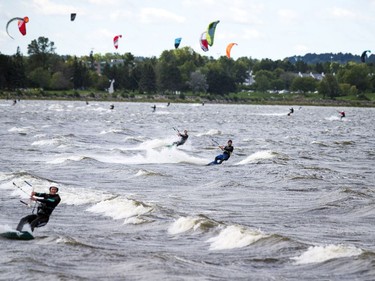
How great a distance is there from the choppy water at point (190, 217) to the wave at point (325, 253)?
0.07ft

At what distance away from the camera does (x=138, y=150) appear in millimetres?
48375

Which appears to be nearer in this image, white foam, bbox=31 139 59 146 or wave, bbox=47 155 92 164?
wave, bbox=47 155 92 164

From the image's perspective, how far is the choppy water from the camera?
17188 millimetres

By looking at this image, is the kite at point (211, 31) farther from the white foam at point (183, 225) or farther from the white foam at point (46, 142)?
the white foam at point (183, 225)

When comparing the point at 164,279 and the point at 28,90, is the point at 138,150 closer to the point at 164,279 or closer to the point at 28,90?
the point at 164,279

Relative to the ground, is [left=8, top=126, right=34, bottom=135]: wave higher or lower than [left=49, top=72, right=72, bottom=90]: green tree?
higher

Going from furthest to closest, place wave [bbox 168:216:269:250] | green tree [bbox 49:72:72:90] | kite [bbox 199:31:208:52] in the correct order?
green tree [bbox 49:72:72:90] → kite [bbox 199:31:208:52] → wave [bbox 168:216:269:250]

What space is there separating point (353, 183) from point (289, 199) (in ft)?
17.7

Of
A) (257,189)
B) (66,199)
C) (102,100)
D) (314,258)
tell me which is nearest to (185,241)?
(314,258)

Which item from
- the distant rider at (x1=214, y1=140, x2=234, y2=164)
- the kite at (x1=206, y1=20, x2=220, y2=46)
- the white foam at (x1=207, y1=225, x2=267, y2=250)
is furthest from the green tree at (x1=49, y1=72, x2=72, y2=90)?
the white foam at (x1=207, y1=225, x2=267, y2=250)

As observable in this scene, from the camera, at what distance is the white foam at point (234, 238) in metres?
19.7

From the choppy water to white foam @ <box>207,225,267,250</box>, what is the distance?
0.08ft

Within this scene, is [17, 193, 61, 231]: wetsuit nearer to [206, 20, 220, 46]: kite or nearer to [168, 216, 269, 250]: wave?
[168, 216, 269, 250]: wave

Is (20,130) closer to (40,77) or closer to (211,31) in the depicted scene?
(211,31)
